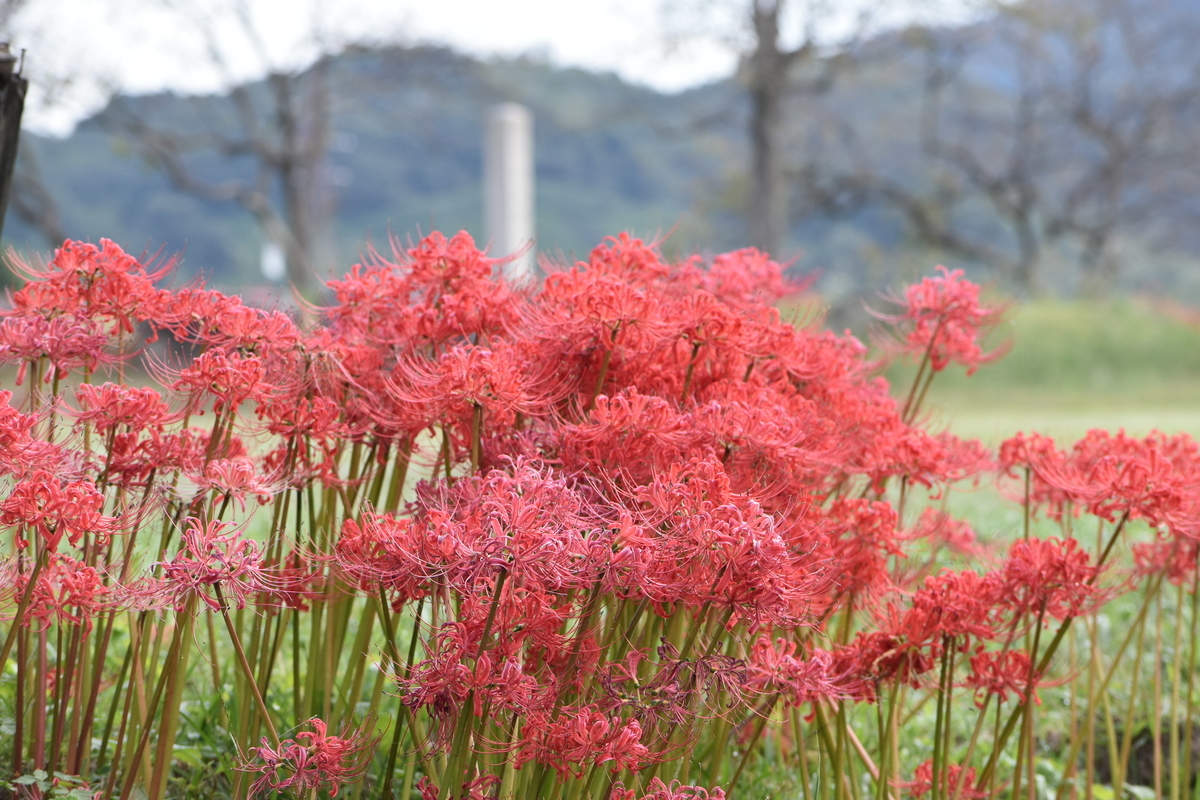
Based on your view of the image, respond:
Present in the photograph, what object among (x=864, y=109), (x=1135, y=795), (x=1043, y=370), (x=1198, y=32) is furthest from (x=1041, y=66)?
(x=1135, y=795)

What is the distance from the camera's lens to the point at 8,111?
2357 millimetres

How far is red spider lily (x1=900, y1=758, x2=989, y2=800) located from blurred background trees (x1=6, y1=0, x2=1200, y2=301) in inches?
43.1

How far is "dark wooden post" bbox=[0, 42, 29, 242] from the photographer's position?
7.52ft

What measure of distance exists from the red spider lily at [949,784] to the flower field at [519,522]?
0.02 metres

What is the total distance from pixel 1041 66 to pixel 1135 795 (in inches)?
1294

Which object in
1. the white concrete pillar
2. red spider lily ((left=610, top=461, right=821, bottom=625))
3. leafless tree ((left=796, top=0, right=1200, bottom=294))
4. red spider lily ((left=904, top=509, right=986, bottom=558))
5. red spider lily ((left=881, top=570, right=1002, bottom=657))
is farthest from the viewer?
leafless tree ((left=796, top=0, right=1200, bottom=294))

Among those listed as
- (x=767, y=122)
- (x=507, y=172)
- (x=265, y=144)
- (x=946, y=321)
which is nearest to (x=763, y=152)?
(x=767, y=122)

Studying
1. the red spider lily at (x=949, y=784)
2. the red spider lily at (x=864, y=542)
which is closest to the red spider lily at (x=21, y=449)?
the red spider lily at (x=864, y=542)

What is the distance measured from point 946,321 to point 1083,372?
45.6 feet

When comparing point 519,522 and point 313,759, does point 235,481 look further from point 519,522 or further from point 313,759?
point 519,522

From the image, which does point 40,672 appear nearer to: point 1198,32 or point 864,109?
point 1198,32

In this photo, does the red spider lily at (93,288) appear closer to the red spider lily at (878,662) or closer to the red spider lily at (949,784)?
the red spider lily at (878,662)

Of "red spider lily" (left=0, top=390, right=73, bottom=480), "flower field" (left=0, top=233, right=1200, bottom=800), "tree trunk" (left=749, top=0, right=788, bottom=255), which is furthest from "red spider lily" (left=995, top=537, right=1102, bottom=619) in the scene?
"tree trunk" (left=749, top=0, right=788, bottom=255)

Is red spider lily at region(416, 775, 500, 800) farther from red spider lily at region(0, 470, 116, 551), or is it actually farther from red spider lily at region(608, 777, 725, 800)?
red spider lily at region(0, 470, 116, 551)
